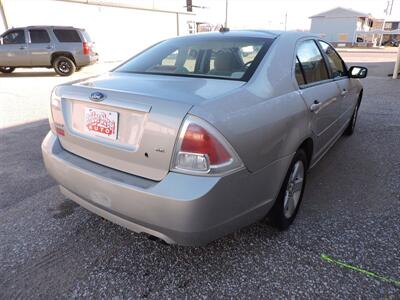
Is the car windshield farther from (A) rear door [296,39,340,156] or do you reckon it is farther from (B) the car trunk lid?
(A) rear door [296,39,340,156]

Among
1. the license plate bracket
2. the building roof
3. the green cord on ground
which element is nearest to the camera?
the license plate bracket

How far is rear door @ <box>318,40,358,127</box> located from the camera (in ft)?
11.9

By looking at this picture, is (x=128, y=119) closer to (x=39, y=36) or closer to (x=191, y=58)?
(x=191, y=58)

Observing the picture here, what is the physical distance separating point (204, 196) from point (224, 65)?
49.8 inches

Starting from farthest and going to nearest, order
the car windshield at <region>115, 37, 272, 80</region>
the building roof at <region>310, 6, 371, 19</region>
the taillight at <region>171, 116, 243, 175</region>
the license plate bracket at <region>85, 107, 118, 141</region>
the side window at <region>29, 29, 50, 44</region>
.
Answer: the building roof at <region>310, 6, 371, 19</region> < the side window at <region>29, 29, 50, 44</region> < the car windshield at <region>115, 37, 272, 80</region> < the license plate bracket at <region>85, 107, 118, 141</region> < the taillight at <region>171, 116, 243, 175</region>

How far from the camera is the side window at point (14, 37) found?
12.6 meters

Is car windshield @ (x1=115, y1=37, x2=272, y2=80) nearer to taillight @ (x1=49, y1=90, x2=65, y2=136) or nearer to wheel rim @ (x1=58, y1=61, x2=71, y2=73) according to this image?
taillight @ (x1=49, y1=90, x2=65, y2=136)

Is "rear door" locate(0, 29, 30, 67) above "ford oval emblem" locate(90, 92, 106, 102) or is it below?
below

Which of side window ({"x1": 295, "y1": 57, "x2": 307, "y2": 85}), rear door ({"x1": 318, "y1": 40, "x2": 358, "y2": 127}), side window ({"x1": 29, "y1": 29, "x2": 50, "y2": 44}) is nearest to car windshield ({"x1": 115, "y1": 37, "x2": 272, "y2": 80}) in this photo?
side window ({"x1": 295, "y1": 57, "x2": 307, "y2": 85})

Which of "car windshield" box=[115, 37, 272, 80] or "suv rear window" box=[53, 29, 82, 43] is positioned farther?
"suv rear window" box=[53, 29, 82, 43]

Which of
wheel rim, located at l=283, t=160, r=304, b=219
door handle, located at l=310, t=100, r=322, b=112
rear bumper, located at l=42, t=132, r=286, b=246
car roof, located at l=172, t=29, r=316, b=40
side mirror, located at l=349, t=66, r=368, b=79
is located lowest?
wheel rim, located at l=283, t=160, r=304, b=219

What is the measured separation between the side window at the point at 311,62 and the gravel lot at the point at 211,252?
1.17 m

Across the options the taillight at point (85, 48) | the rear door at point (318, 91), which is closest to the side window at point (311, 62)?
the rear door at point (318, 91)

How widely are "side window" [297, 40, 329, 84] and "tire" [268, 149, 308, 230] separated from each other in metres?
0.73
